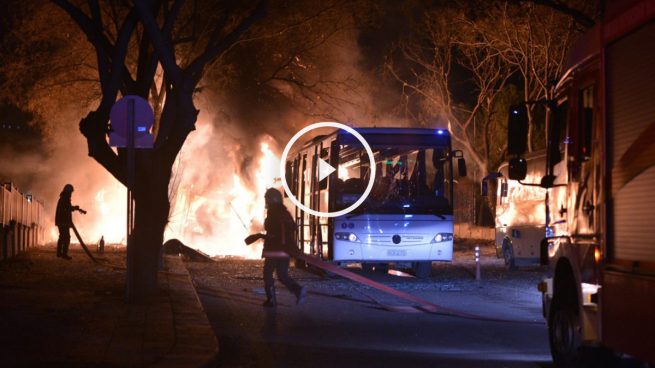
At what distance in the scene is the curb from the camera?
931 cm

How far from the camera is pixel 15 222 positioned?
79.8 feet

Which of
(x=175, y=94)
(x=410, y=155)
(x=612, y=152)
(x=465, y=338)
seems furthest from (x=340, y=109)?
(x=612, y=152)

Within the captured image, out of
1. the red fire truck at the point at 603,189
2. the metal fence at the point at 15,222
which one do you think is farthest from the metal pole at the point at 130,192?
the metal fence at the point at 15,222

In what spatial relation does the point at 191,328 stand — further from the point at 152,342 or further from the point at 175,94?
the point at 175,94

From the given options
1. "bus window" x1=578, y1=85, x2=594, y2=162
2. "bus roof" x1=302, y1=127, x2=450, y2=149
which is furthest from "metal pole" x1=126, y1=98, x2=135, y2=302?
"bus roof" x1=302, y1=127, x2=450, y2=149

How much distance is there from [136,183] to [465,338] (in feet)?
18.1

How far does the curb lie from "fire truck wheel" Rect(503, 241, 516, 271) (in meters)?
11.5

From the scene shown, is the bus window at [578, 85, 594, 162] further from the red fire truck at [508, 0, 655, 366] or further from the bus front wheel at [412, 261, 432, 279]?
the bus front wheel at [412, 261, 432, 279]

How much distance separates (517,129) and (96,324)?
566 centimetres

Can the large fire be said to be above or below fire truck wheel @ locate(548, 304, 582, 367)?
above

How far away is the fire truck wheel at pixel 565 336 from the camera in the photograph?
8461mm

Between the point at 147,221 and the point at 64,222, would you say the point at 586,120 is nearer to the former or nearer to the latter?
the point at 147,221

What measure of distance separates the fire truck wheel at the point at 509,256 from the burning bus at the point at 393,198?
512cm

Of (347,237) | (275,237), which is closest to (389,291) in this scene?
(275,237)
